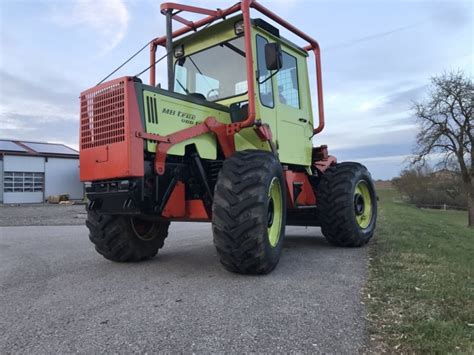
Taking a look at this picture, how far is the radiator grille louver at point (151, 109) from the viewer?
4.61 meters

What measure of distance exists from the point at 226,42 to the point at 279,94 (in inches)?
42.0

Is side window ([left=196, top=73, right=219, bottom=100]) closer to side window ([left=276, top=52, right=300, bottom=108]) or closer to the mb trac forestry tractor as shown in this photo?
the mb trac forestry tractor

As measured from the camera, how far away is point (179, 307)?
3.51 m

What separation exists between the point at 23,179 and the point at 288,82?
95.7ft

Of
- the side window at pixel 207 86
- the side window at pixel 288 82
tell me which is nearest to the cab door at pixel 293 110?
the side window at pixel 288 82

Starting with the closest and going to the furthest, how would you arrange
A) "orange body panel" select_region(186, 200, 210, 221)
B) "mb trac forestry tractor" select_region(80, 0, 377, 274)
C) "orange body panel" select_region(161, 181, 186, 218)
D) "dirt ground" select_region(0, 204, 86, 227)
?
"mb trac forestry tractor" select_region(80, 0, 377, 274)
"orange body panel" select_region(161, 181, 186, 218)
"orange body panel" select_region(186, 200, 210, 221)
"dirt ground" select_region(0, 204, 86, 227)

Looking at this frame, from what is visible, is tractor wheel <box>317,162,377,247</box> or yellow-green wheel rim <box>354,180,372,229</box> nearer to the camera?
tractor wheel <box>317,162,377,247</box>

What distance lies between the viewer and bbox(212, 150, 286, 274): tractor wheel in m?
4.33

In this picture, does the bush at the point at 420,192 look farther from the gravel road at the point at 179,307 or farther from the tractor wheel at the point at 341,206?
the gravel road at the point at 179,307

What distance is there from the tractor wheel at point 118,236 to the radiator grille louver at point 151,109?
1.48 meters


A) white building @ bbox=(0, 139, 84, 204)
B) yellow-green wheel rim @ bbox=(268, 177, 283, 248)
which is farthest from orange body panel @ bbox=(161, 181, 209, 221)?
white building @ bbox=(0, 139, 84, 204)

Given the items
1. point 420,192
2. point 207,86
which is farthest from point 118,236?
point 420,192

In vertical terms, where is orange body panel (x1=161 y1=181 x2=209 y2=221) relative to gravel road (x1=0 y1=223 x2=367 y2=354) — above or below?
above

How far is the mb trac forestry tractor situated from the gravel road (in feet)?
1.59
